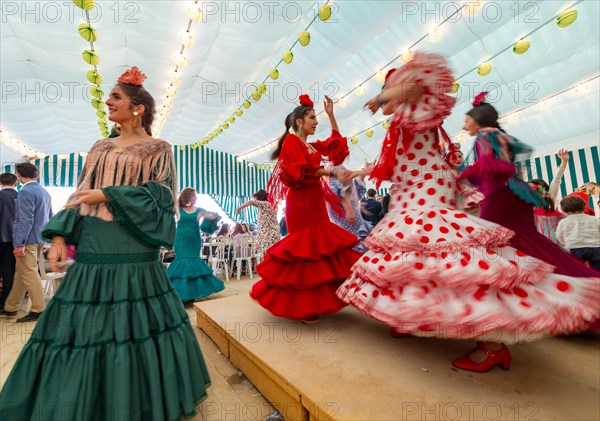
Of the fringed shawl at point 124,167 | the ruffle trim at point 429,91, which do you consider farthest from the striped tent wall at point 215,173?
the ruffle trim at point 429,91

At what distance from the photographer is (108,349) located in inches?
45.3

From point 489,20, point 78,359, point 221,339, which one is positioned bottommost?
point 221,339

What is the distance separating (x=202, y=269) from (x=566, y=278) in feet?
12.0

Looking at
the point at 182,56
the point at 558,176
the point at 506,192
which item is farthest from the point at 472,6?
the point at 182,56

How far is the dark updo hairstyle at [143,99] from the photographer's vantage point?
1447 mm

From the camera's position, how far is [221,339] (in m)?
2.07

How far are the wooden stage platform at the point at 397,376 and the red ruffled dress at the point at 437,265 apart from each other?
0.79 feet

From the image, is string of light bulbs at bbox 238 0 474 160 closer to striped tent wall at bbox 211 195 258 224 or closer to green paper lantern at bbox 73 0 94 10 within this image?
Result: green paper lantern at bbox 73 0 94 10

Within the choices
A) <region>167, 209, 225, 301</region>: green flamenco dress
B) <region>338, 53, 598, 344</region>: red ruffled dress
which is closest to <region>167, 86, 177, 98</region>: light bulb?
<region>167, 209, 225, 301</region>: green flamenco dress

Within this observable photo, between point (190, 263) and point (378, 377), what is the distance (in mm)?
3154

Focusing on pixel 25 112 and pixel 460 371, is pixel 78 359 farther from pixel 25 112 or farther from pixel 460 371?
pixel 25 112

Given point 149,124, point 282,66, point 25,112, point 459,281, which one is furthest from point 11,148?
point 459,281

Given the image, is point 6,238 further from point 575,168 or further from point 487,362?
point 575,168

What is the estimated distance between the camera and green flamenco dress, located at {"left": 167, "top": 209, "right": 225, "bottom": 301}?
364 cm
